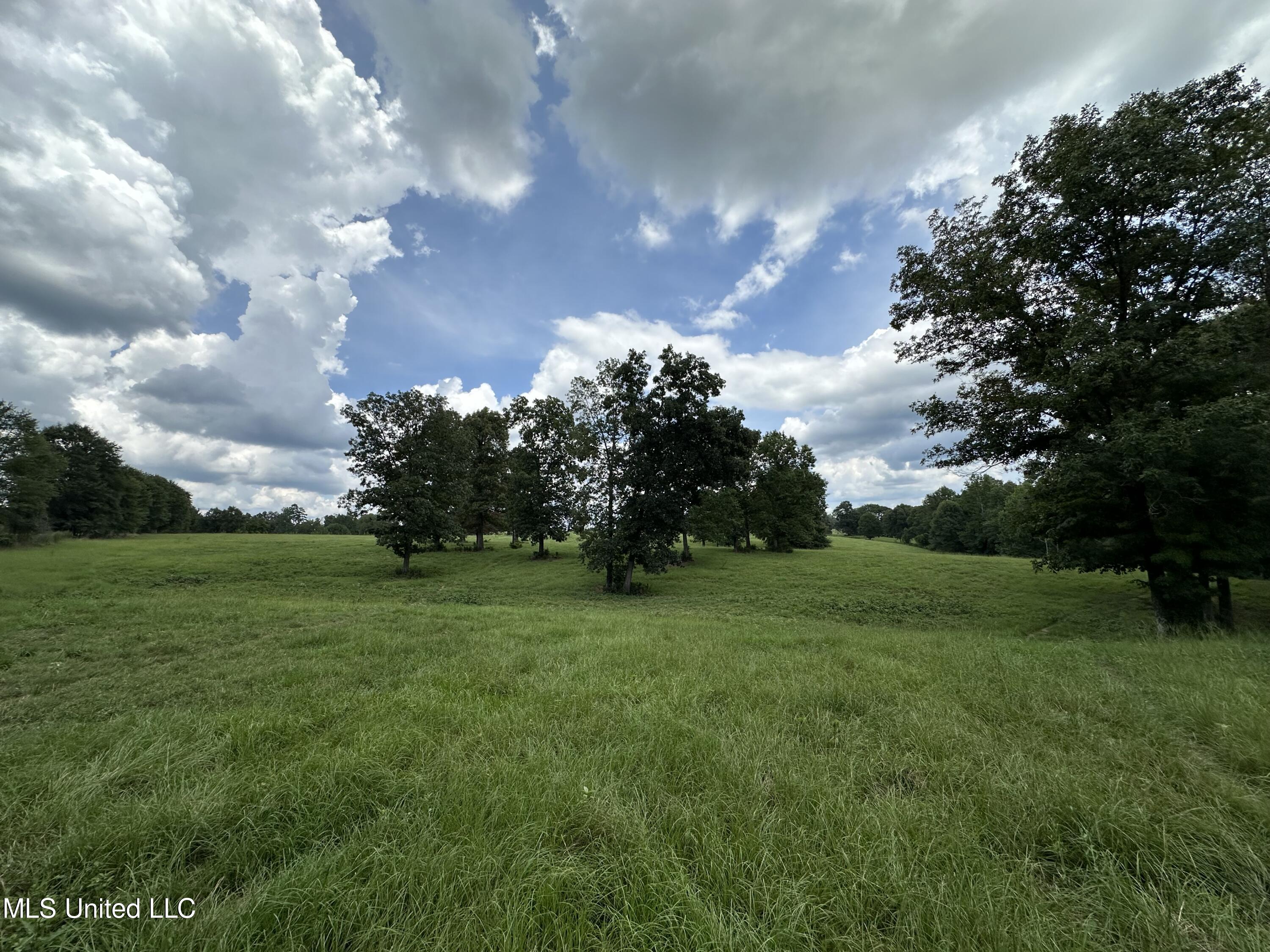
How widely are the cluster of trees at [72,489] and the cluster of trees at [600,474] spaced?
20101mm

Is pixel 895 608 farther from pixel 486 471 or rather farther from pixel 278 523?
pixel 278 523

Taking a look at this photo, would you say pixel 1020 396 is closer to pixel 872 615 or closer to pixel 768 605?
pixel 872 615

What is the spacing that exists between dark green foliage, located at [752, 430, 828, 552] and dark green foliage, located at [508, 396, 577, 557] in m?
21.4

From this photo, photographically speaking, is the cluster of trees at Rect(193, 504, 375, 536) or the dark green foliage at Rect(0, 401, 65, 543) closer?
the dark green foliage at Rect(0, 401, 65, 543)

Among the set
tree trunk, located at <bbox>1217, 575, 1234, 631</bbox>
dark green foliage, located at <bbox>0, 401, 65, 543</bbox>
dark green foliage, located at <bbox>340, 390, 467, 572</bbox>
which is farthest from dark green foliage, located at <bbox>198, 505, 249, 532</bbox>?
tree trunk, located at <bbox>1217, 575, 1234, 631</bbox>

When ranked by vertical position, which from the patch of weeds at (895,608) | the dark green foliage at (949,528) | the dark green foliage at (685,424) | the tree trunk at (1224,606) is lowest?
the patch of weeds at (895,608)

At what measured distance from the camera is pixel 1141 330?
40.9 feet

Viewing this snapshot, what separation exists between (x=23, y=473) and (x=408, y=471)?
31680 mm

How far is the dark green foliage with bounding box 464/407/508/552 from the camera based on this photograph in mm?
42688

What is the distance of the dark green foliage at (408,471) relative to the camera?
3128cm

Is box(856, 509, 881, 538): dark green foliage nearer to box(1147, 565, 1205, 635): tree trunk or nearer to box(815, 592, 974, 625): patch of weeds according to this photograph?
box(815, 592, 974, 625): patch of weeds

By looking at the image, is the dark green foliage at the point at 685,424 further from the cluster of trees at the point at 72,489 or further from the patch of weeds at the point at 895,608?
the cluster of trees at the point at 72,489

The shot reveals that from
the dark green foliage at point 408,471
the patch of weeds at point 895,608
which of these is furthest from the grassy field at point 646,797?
the dark green foliage at point 408,471

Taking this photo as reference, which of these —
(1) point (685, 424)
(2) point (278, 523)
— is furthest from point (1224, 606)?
(2) point (278, 523)
